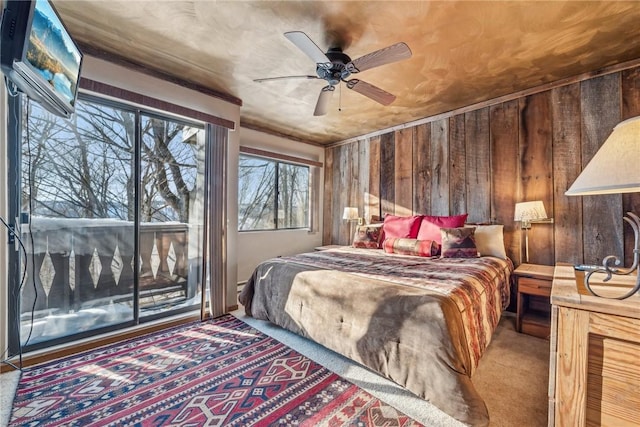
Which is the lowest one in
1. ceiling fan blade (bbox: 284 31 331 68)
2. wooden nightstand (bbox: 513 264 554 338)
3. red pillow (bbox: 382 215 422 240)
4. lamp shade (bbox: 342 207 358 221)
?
wooden nightstand (bbox: 513 264 554 338)

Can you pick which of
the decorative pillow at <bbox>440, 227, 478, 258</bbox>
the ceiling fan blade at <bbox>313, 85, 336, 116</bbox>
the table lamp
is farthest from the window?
the table lamp

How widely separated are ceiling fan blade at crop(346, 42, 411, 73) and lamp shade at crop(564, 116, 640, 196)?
4.12 feet

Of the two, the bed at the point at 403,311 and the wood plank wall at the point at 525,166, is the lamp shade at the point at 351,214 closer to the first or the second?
the wood plank wall at the point at 525,166

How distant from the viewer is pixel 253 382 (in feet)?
6.04

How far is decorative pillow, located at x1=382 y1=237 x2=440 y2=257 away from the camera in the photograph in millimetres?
3076

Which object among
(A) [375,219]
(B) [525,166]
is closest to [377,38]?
(B) [525,166]

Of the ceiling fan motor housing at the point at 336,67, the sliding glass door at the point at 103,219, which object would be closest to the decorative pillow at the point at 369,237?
the sliding glass door at the point at 103,219

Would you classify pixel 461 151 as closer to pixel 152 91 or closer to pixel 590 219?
pixel 590 219

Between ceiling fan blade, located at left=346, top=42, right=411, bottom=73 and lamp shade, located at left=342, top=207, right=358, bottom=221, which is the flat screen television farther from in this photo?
lamp shade, located at left=342, top=207, right=358, bottom=221

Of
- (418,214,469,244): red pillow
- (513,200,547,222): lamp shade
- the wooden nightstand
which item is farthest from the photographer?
(418,214,469,244): red pillow

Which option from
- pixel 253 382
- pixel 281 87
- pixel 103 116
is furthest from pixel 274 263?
pixel 103 116

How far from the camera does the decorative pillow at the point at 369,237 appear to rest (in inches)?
147

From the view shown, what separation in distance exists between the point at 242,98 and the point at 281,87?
615mm

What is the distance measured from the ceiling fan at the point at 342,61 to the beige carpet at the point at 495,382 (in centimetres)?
223
